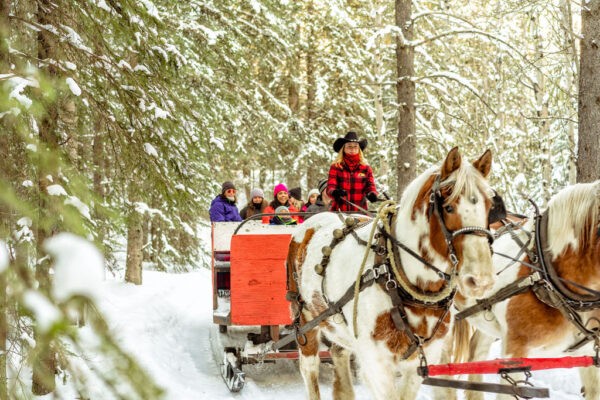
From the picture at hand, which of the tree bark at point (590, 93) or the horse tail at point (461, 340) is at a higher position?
the tree bark at point (590, 93)

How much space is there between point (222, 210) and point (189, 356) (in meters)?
2.30

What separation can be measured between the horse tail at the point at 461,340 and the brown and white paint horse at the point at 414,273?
4.27 ft

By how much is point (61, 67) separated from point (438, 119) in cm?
1208

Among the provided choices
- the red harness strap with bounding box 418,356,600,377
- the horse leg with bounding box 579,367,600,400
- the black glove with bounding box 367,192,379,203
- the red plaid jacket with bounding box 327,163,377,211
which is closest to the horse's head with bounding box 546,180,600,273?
the red harness strap with bounding box 418,356,600,377

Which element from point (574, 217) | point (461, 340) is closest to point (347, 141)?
point (461, 340)

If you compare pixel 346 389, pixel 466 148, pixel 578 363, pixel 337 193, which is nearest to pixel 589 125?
pixel 337 193

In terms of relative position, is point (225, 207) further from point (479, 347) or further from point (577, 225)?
point (577, 225)

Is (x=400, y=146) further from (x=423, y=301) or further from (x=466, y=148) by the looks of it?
(x=423, y=301)

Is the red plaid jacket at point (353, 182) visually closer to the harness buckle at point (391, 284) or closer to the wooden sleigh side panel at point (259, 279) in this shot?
the wooden sleigh side panel at point (259, 279)

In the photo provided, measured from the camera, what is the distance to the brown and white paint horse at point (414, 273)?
10.4 feet

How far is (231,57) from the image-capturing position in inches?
520


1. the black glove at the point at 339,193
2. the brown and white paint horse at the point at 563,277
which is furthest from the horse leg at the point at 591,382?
the black glove at the point at 339,193

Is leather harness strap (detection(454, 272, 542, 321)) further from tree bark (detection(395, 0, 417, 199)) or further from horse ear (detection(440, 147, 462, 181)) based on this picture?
tree bark (detection(395, 0, 417, 199))

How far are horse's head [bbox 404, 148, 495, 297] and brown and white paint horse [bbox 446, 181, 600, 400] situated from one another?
0.93 metres
